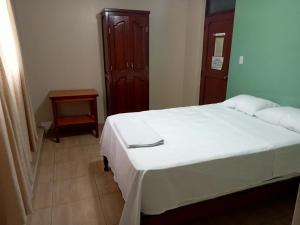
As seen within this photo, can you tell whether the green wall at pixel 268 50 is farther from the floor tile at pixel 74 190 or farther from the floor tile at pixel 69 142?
the floor tile at pixel 69 142

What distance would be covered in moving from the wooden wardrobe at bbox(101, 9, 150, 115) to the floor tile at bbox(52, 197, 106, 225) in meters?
1.92

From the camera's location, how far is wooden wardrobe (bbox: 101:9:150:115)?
340cm

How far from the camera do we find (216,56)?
3600 millimetres

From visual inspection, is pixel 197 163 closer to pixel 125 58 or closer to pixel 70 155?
pixel 70 155

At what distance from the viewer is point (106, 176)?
8.11 feet

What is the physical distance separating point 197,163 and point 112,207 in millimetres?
994

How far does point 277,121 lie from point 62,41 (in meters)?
3.32

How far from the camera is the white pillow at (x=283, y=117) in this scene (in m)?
2.00

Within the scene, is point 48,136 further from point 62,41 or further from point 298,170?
point 298,170

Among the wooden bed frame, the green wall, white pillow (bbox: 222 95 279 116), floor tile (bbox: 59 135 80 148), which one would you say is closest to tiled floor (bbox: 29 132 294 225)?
the wooden bed frame

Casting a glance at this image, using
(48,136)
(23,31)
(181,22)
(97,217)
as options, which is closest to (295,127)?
(97,217)

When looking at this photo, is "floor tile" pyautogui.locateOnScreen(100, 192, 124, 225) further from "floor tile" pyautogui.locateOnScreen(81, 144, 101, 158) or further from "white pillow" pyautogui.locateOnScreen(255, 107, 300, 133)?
"white pillow" pyautogui.locateOnScreen(255, 107, 300, 133)

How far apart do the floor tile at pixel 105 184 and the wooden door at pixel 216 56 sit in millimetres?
2249

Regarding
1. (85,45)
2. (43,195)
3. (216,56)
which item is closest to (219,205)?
(43,195)
